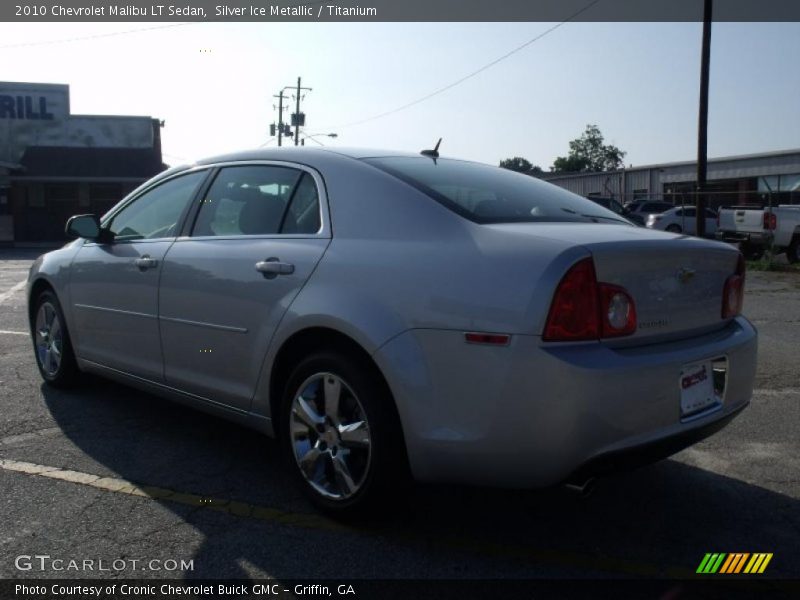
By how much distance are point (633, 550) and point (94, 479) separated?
251 cm

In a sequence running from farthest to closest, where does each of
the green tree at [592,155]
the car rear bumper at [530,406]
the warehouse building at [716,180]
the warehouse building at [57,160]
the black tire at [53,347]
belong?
the green tree at [592,155], the warehouse building at [716,180], the warehouse building at [57,160], the black tire at [53,347], the car rear bumper at [530,406]

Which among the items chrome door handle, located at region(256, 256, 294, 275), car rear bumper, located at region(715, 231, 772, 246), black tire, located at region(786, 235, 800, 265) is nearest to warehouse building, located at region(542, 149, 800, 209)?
car rear bumper, located at region(715, 231, 772, 246)

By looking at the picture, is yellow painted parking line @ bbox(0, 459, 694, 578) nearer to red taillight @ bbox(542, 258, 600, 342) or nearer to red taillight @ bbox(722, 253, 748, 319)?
red taillight @ bbox(542, 258, 600, 342)

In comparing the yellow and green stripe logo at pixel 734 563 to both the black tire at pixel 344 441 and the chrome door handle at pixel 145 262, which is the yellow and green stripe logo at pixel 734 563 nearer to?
the black tire at pixel 344 441

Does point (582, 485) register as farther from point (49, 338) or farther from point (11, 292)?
point (11, 292)

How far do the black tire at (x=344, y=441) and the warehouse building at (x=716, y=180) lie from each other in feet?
96.6

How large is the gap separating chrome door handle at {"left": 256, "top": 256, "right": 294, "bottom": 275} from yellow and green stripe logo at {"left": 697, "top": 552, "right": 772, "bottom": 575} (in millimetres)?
2069

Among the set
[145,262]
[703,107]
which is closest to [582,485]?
[145,262]

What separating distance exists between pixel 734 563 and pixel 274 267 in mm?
2251

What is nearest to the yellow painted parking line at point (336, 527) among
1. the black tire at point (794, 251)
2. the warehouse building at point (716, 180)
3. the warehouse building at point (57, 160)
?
the black tire at point (794, 251)

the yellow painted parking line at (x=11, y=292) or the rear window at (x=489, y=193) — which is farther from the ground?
A: the rear window at (x=489, y=193)

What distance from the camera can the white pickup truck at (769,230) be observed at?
18.8m

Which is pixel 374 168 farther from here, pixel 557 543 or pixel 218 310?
pixel 557 543

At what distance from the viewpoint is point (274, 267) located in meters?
3.59
